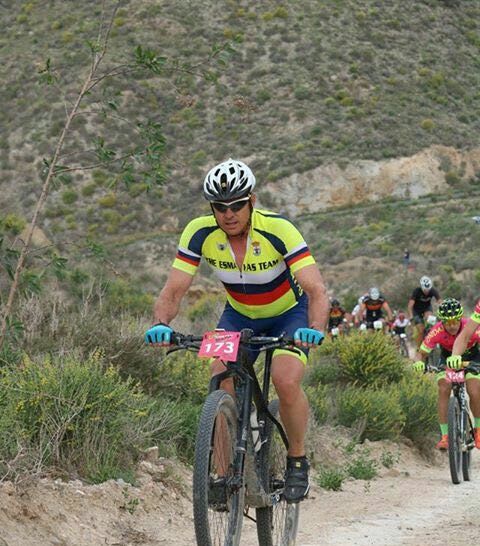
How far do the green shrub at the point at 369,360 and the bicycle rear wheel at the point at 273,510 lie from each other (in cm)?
686

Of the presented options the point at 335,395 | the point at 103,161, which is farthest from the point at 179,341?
the point at 335,395

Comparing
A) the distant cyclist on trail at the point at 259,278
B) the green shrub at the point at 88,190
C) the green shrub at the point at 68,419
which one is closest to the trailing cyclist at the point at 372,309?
the green shrub at the point at 68,419

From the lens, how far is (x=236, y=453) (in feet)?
18.1

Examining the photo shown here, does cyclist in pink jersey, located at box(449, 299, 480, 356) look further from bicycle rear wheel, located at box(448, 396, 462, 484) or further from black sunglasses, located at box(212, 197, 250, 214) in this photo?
black sunglasses, located at box(212, 197, 250, 214)

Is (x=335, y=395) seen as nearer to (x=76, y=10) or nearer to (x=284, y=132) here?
(x=284, y=132)

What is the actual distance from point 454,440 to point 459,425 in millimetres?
291

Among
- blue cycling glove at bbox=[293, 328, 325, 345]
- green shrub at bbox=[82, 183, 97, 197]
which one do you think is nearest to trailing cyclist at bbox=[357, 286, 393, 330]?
blue cycling glove at bbox=[293, 328, 325, 345]

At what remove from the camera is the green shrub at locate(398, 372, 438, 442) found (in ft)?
41.4

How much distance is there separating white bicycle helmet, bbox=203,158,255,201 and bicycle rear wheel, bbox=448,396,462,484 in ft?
19.0

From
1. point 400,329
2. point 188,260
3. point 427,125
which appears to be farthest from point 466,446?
point 427,125

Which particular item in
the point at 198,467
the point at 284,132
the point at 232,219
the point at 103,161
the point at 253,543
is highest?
the point at 284,132

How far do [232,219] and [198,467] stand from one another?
5.16ft

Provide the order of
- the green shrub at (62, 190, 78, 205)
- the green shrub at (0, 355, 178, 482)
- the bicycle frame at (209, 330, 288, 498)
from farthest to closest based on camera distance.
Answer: the green shrub at (62, 190, 78, 205), the green shrub at (0, 355, 178, 482), the bicycle frame at (209, 330, 288, 498)

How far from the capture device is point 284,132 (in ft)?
168
